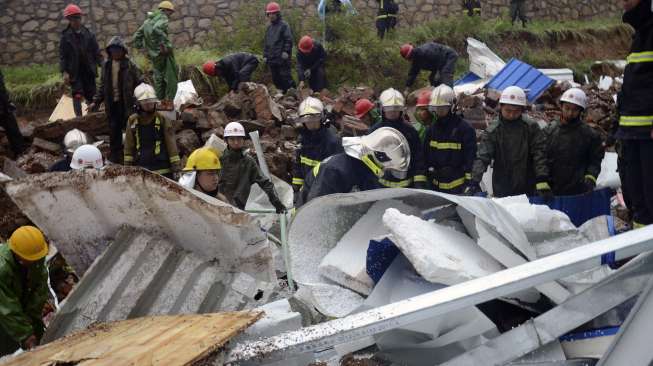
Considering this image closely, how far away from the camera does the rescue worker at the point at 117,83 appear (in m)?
8.48

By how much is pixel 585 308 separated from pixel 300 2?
43.2 feet

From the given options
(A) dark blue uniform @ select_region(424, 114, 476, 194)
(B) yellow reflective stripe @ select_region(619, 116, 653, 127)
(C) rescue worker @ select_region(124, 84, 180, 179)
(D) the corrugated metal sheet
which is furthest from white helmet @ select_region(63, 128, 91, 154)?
(D) the corrugated metal sheet

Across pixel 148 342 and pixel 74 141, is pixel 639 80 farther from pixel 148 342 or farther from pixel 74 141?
pixel 74 141

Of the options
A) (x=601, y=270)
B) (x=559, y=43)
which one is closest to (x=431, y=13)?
(x=559, y=43)

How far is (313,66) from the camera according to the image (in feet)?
38.1

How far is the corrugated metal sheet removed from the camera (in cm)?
1081

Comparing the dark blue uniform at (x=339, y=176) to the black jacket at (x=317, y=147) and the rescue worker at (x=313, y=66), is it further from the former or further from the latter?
the rescue worker at (x=313, y=66)

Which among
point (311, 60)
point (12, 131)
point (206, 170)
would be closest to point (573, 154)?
point (206, 170)

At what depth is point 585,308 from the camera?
115 inches

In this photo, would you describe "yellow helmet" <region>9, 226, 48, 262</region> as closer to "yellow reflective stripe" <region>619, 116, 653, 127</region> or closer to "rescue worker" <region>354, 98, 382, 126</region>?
"yellow reflective stripe" <region>619, 116, 653, 127</region>

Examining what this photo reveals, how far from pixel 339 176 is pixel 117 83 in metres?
4.67

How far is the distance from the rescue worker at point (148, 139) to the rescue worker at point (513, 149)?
10.4 feet

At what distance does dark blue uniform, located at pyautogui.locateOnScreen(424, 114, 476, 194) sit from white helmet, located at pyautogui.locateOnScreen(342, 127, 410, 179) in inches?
54.1

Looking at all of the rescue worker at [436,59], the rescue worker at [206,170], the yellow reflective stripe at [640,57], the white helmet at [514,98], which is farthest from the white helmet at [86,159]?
the rescue worker at [436,59]
